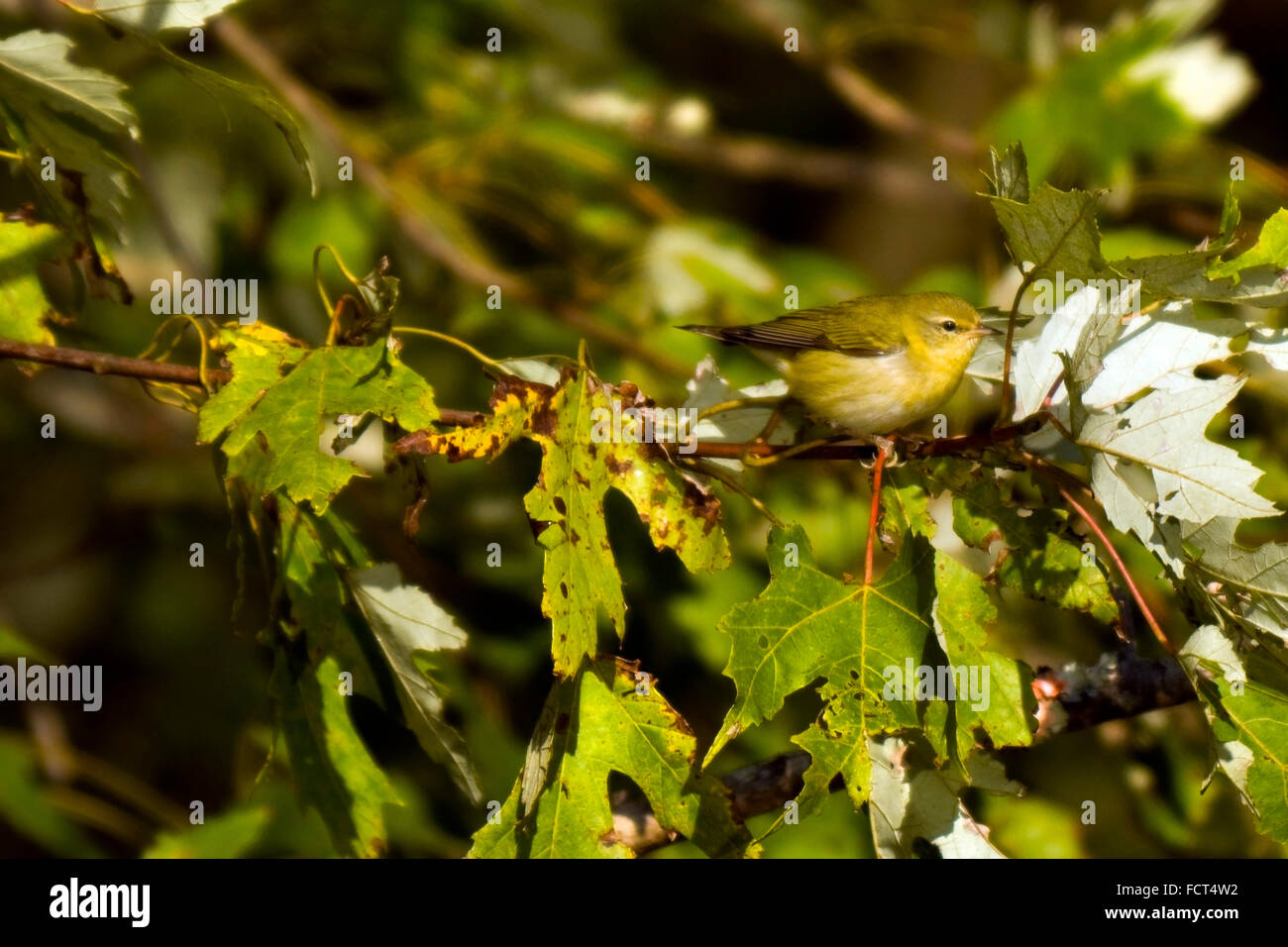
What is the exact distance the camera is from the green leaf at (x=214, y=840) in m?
3.07

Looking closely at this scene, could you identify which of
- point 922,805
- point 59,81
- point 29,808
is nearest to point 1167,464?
point 922,805

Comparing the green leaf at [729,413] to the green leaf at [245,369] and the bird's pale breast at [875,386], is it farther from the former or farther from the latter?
the green leaf at [245,369]

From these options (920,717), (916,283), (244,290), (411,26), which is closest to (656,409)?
(920,717)

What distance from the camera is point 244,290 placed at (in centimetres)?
414

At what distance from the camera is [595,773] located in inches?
86.0

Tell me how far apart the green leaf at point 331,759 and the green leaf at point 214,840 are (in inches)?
35.2

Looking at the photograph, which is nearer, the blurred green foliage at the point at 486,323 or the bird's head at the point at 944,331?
the bird's head at the point at 944,331

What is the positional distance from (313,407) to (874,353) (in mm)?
1924

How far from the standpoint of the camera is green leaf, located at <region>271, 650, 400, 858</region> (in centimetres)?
232

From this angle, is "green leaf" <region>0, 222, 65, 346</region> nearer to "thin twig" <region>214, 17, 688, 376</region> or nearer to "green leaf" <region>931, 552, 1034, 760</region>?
"green leaf" <region>931, 552, 1034, 760</region>

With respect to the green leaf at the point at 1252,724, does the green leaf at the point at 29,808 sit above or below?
above

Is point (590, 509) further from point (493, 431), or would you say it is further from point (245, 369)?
point (245, 369)

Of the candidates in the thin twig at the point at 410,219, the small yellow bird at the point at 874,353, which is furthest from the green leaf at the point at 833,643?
the thin twig at the point at 410,219

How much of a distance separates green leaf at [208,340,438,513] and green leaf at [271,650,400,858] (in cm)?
48
